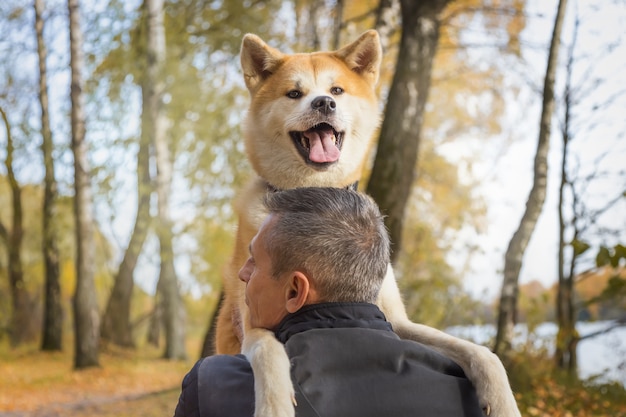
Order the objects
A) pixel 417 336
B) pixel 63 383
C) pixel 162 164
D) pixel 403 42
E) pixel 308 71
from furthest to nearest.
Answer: pixel 162 164 < pixel 63 383 < pixel 403 42 < pixel 308 71 < pixel 417 336

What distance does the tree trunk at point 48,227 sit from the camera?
482 inches

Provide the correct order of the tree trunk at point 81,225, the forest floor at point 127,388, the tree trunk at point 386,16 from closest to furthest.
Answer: the forest floor at point 127,388, the tree trunk at point 386,16, the tree trunk at point 81,225

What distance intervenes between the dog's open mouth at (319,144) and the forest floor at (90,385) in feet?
15.4

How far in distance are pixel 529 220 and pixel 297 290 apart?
15.9 feet

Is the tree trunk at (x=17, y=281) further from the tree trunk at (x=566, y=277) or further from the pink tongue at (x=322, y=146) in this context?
the pink tongue at (x=322, y=146)

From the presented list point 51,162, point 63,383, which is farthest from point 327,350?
point 51,162

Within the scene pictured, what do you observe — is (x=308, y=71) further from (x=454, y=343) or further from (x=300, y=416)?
(x=300, y=416)

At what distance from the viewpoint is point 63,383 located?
9438 mm

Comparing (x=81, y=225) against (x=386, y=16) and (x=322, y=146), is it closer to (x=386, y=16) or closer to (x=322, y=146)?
(x=386, y=16)

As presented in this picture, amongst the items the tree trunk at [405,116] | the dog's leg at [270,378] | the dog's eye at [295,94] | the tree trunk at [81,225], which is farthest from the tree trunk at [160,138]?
the dog's leg at [270,378]

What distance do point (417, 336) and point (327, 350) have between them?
0.93 meters

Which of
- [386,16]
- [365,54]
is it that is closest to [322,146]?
[365,54]

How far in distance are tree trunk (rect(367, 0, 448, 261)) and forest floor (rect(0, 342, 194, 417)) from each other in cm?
315

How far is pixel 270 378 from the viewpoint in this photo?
1646 mm
